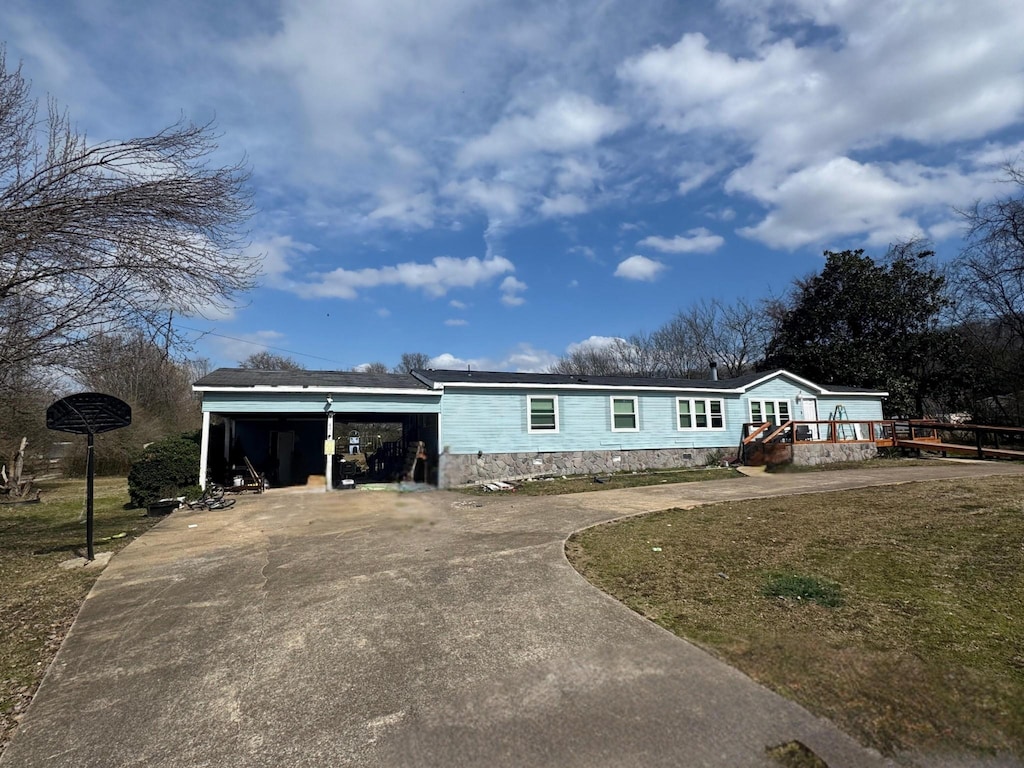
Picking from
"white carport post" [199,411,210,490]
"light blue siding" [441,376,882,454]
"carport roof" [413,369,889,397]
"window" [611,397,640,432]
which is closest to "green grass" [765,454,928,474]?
"light blue siding" [441,376,882,454]

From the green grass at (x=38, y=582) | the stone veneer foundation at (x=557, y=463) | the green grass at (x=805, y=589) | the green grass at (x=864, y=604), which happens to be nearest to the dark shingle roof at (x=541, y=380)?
the stone veneer foundation at (x=557, y=463)

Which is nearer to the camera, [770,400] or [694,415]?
[694,415]

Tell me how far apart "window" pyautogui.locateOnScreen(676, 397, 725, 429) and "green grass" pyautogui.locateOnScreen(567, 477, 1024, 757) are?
1009cm

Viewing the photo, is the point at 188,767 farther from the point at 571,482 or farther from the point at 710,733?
the point at 571,482

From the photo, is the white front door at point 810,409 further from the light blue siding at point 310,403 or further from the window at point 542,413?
the light blue siding at point 310,403

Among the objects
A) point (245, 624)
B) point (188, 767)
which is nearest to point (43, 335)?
point (245, 624)

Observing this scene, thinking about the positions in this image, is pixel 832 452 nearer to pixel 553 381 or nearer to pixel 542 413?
pixel 553 381

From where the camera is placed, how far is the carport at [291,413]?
43.8ft

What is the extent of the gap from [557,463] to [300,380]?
7939 mm

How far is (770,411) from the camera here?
A: 67.6 feet

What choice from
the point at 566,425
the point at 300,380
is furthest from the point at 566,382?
the point at 300,380

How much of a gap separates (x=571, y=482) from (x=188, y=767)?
12.4 meters

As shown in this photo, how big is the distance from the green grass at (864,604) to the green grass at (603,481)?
15.1 feet

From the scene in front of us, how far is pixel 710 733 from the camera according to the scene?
8.89 feet
